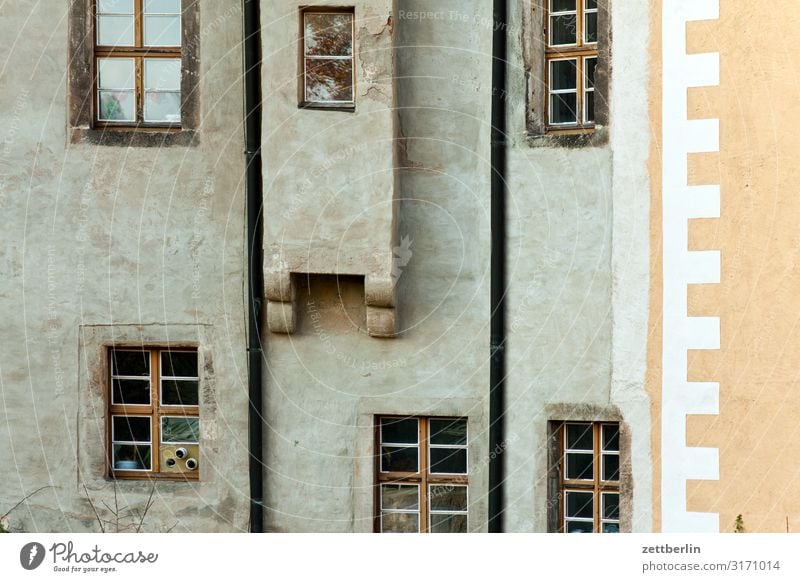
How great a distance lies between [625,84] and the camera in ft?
40.6

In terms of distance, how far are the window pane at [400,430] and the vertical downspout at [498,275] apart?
0.62 meters

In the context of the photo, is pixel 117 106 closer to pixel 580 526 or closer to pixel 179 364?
pixel 179 364

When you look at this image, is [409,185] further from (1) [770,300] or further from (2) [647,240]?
(1) [770,300]

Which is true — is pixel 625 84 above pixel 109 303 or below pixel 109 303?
above

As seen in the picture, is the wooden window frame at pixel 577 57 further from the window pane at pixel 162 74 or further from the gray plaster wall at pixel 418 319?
the window pane at pixel 162 74

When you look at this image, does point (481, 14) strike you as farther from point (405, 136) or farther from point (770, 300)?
point (770, 300)

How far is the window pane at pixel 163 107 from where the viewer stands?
13.1 m

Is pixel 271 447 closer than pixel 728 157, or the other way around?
pixel 728 157

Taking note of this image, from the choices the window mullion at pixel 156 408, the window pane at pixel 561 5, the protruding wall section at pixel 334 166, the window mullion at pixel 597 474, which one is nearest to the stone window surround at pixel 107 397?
the window mullion at pixel 156 408

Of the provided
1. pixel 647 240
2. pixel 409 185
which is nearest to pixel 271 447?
pixel 409 185

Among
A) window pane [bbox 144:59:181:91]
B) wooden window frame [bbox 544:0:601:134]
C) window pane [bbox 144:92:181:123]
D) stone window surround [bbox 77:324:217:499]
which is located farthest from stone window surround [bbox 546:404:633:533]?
window pane [bbox 144:59:181:91]

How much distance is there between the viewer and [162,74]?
13.2 metres

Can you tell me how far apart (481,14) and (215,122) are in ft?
6.93

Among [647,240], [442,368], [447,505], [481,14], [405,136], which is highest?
[481,14]
